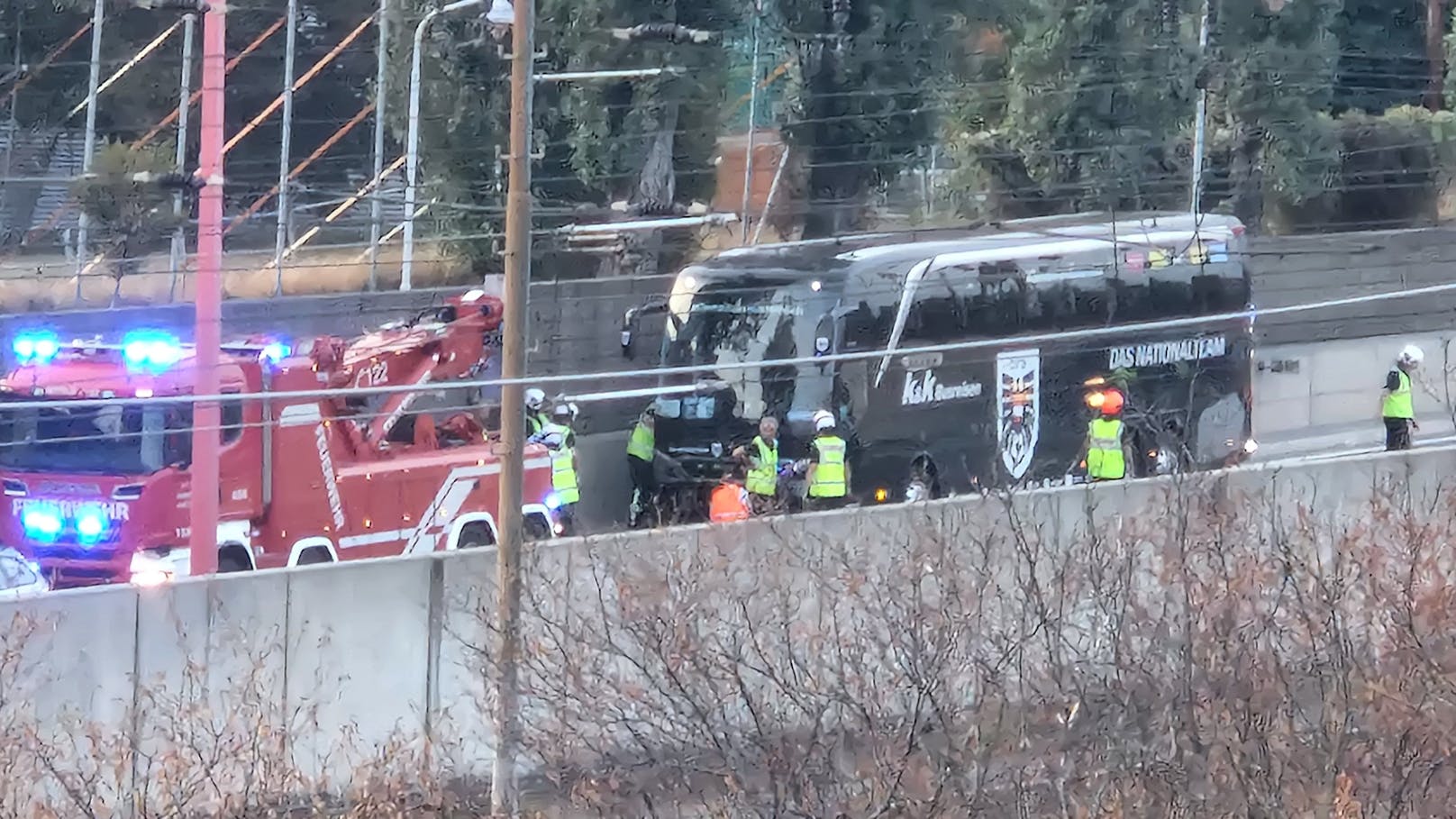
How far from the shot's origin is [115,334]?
2169 centimetres

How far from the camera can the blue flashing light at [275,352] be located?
15.5 m

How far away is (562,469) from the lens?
1766 centimetres

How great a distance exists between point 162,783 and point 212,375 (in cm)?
626

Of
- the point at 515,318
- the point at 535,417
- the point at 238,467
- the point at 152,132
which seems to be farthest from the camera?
the point at 152,132

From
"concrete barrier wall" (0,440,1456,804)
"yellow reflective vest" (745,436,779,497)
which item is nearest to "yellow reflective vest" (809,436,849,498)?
"yellow reflective vest" (745,436,779,497)

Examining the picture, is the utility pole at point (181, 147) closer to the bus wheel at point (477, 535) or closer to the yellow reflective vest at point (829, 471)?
the bus wheel at point (477, 535)

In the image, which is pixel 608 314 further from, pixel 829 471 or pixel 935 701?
pixel 935 701

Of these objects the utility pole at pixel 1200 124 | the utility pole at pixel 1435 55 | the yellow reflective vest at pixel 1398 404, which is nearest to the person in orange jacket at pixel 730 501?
the yellow reflective vest at pixel 1398 404

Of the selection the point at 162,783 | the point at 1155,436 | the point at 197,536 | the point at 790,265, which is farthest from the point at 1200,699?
the point at 1155,436

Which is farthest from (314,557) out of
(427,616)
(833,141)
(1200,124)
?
(833,141)

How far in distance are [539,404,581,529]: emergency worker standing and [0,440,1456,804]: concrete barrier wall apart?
559cm

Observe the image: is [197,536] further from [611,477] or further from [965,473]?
[965,473]

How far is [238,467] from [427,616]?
4.22m

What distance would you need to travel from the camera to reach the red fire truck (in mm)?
14734
